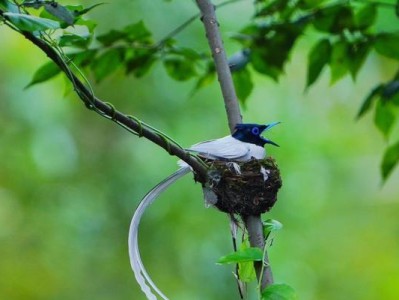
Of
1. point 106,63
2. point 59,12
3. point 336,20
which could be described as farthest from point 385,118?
point 59,12

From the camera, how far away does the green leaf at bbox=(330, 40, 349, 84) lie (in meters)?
1.26

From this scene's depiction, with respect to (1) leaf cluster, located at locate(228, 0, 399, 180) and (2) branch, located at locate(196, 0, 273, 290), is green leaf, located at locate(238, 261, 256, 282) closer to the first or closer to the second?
(2) branch, located at locate(196, 0, 273, 290)

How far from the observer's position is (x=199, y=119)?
3.46 meters

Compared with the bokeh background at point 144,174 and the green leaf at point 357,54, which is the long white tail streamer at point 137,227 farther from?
the bokeh background at point 144,174

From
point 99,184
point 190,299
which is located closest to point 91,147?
point 99,184

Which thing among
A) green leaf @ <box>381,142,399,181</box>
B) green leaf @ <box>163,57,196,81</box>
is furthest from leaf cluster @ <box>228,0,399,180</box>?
green leaf @ <box>163,57,196,81</box>

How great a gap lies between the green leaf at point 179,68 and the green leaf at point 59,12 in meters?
0.59

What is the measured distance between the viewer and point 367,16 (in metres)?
1.27

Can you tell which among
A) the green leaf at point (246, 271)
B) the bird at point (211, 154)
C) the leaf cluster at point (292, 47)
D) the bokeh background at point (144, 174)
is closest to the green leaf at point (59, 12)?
the bird at point (211, 154)

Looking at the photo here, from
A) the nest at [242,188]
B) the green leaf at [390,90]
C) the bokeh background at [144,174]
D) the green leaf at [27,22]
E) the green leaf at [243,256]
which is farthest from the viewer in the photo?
the bokeh background at [144,174]

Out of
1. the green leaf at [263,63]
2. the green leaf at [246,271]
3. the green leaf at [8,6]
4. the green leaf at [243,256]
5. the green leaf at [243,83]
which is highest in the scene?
the green leaf at [8,6]

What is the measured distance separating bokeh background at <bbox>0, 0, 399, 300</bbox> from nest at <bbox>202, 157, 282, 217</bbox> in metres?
2.29

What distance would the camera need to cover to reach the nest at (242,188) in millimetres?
937

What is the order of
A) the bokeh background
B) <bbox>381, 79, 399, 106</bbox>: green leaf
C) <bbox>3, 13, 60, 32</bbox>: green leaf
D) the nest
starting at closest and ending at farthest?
<bbox>3, 13, 60, 32</bbox>: green leaf
the nest
<bbox>381, 79, 399, 106</bbox>: green leaf
the bokeh background
